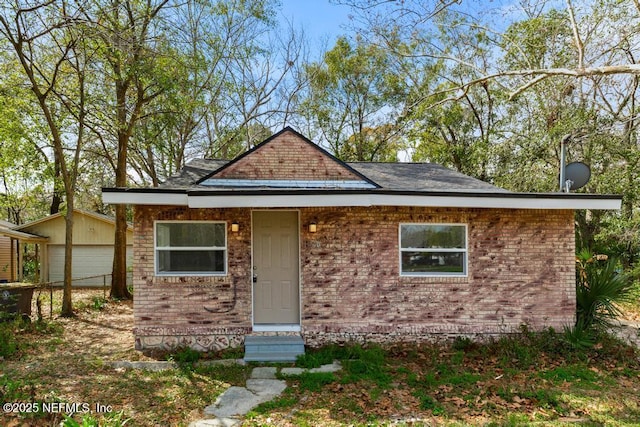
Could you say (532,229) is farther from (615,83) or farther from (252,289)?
(615,83)

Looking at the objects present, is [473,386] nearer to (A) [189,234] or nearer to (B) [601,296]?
(B) [601,296]

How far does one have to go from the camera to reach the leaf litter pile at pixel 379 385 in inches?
192

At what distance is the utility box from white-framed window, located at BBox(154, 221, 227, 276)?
14.8 ft

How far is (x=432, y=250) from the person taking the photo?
768 cm

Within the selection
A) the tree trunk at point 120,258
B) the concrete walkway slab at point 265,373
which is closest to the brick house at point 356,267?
the concrete walkway slab at point 265,373

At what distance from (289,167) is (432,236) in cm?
328

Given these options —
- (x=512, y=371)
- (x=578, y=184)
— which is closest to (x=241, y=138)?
(x=578, y=184)

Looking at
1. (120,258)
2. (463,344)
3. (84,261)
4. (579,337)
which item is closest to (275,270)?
(463,344)

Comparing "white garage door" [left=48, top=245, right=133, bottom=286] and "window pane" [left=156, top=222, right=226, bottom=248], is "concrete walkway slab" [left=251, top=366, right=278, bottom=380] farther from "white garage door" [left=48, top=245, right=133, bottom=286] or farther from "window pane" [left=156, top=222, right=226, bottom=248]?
"white garage door" [left=48, top=245, right=133, bottom=286]

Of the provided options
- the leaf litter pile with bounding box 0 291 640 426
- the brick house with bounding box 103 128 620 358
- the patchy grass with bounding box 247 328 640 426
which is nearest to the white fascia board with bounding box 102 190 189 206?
the brick house with bounding box 103 128 620 358

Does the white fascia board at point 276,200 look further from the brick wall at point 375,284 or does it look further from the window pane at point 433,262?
the window pane at point 433,262

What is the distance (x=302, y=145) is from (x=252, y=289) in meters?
3.23

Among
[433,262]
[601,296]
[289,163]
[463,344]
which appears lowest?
[463,344]

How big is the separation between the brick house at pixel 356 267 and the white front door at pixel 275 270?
20 millimetres
